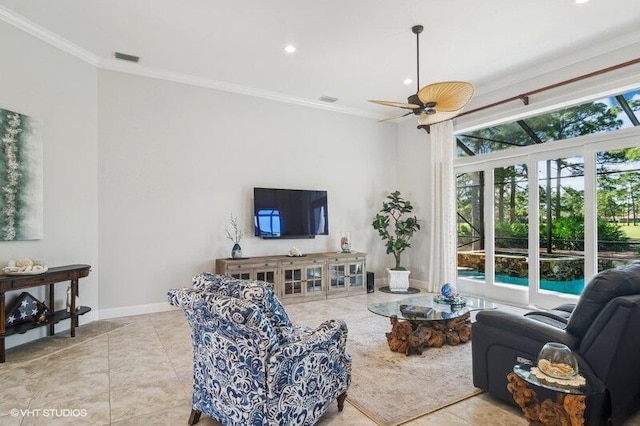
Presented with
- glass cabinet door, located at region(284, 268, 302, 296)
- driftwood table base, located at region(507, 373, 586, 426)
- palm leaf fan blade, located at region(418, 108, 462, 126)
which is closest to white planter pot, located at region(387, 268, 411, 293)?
glass cabinet door, located at region(284, 268, 302, 296)

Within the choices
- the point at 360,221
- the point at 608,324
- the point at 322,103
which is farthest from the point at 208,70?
the point at 608,324

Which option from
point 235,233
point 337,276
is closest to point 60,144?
point 235,233

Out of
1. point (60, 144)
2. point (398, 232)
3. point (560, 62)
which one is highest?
point (560, 62)

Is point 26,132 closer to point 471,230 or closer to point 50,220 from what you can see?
point 50,220

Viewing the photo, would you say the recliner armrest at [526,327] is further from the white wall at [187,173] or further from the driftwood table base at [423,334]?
the white wall at [187,173]

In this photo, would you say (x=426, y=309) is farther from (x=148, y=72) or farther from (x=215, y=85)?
(x=148, y=72)

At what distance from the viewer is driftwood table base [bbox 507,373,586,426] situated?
178 centimetres

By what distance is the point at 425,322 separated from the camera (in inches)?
143

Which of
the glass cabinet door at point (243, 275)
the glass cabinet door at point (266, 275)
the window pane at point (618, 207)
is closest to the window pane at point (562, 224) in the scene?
the window pane at point (618, 207)

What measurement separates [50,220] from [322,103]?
4388 millimetres

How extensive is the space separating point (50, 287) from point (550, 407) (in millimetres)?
4704

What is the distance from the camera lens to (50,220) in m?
4.07

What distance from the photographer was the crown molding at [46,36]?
11.9ft

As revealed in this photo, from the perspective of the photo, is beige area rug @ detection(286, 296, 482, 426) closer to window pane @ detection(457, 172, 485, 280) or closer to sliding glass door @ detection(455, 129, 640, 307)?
sliding glass door @ detection(455, 129, 640, 307)
